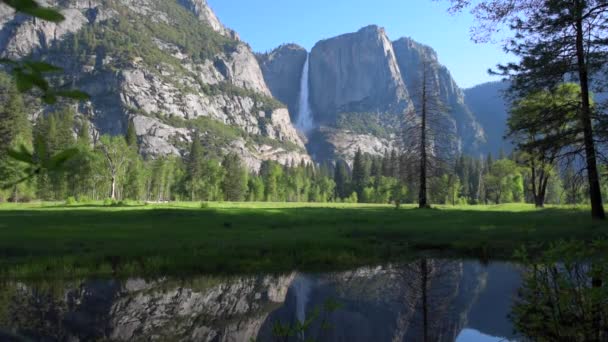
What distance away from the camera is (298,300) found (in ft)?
34.1

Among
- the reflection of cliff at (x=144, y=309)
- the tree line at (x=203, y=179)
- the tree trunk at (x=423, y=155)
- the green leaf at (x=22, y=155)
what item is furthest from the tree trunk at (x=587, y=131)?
the tree trunk at (x=423, y=155)

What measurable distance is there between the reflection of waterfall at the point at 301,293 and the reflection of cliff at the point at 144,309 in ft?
1.19

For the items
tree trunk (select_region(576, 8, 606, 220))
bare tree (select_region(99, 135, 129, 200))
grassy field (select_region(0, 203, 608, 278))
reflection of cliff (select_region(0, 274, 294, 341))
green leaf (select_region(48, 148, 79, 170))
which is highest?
bare tree (select_region(99, 135, 129, 200))

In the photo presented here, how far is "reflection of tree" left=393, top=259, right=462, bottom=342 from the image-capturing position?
830 cm

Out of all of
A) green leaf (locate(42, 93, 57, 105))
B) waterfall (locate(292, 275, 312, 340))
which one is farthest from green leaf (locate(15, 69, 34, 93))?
waterfall (locate(292, 275, 312, 340))

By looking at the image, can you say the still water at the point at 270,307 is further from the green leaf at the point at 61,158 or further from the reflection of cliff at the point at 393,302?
the green leaf at the point at 61,158

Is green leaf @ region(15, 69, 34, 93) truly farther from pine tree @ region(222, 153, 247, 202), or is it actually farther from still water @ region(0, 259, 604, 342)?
pine tree @ region(222, 153, 247, 202)

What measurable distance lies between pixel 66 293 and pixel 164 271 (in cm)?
292

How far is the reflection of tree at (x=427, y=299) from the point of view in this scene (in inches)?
327

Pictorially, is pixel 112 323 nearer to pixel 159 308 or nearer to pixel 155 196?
pixel 159 308

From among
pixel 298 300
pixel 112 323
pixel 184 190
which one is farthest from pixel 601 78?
pixel 184 190

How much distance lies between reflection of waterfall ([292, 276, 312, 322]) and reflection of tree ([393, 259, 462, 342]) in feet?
7.22

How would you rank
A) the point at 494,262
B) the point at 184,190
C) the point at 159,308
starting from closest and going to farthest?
the point at 159,308 < the point at 494,262 < the point at 184,190

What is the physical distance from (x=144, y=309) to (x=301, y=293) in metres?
3.96
